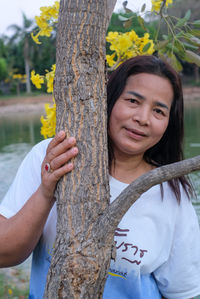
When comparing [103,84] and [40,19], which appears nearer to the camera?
[103,84]

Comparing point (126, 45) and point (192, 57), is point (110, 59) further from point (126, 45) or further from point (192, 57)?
point (192, 57)

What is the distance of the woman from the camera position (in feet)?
4.26

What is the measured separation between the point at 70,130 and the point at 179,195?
1.81 ft

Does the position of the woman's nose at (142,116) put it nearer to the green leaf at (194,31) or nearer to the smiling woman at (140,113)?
the smiling woman at (140,113)

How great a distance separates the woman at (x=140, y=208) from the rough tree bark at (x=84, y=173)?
19cm

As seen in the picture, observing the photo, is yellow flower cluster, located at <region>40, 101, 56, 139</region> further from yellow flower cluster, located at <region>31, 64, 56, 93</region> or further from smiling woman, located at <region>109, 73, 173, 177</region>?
smiling woman, located at <region>109, 73, 173, 177</region>

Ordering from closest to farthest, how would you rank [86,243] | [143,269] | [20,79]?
[86,243], [143,269], [20,79]

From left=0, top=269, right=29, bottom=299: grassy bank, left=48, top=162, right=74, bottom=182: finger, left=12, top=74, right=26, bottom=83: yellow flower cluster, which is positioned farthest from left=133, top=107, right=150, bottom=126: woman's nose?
left=12, top=74, right=26, bottom=83: yellow flower cluster

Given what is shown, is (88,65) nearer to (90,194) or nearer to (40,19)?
(90,194)

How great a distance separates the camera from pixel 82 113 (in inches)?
42.2

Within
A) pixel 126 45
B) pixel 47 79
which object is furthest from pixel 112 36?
pixel 47 79

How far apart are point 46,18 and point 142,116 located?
625 mm

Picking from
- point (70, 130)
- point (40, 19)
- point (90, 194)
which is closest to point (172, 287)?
point (90, 194)

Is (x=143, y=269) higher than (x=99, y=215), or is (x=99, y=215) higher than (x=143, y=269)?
(x=99, y=215)
